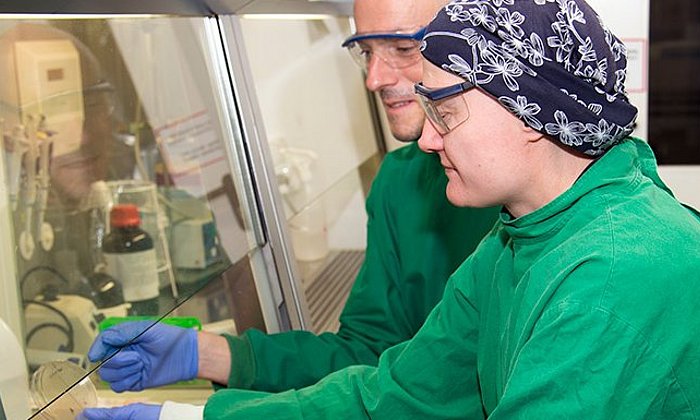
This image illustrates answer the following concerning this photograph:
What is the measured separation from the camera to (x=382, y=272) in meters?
1.66

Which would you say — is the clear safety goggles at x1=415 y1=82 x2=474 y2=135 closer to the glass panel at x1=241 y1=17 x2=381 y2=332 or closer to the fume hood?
the fume hood

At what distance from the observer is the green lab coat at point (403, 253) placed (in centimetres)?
160

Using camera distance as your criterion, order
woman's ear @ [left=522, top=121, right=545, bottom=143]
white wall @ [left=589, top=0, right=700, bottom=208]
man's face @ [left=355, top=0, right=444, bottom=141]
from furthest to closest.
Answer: white wall @ [left=589, top=0, right=700, bottom=208] < man's face @ [left=355, top=0, right=444, bottom=141] < woman's ear @ [left=522, top=121, right=545, bottom=143]

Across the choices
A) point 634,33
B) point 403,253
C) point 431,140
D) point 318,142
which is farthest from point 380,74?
point 634,33

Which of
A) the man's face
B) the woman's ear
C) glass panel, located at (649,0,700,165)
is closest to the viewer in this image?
the woman's ear

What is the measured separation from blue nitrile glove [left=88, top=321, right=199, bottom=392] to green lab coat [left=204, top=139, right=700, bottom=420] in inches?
18.2

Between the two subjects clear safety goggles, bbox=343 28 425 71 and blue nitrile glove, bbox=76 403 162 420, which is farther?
clear safety goggles, bbox=343 28 425 71

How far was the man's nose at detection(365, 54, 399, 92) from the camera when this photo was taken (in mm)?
1514

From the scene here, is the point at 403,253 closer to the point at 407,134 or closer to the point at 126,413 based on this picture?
the point at 407,134

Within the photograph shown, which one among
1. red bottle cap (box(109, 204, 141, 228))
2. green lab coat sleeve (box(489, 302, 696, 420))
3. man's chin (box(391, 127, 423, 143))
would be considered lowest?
green lab coat sleeve (box(489, 302, 696, 420))

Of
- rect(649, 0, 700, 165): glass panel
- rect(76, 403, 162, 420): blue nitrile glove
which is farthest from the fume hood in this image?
rect(649, 0, 700, 165): glass panel

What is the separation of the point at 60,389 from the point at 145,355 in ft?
0.86

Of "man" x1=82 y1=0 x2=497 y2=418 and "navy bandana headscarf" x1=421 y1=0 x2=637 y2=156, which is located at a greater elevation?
"navy bandana headscarf" x1=421 y1=0 x2=637 y2=156

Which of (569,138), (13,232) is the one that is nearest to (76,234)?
(13,232)
